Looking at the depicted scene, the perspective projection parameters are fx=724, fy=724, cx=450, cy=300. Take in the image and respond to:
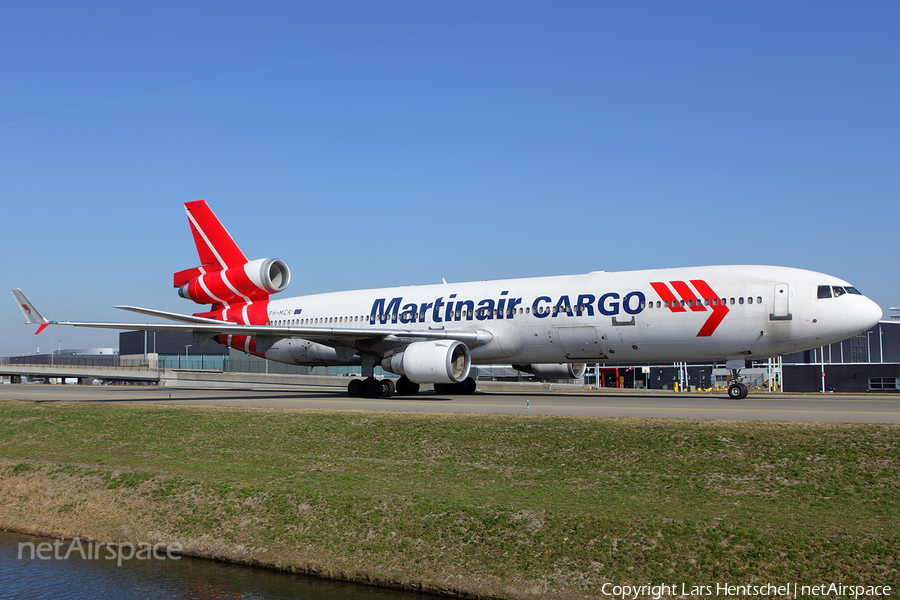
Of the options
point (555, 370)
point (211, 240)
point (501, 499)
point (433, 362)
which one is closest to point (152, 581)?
point (501, 499)

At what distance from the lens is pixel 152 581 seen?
11203 millimetres

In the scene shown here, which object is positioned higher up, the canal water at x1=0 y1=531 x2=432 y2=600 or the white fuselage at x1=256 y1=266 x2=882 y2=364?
the white fuselage at x1=256 y1=266 x2=882 y2=364

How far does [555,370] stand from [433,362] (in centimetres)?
762

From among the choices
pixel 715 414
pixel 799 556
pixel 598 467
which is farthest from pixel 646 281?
pixel 799 556

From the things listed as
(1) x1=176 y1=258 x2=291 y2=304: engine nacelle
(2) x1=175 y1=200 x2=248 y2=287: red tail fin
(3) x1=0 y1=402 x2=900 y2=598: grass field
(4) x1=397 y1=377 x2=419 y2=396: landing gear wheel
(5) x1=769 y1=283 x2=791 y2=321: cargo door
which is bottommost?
(3) x1=0 y1=402 x2=900 y2=598: grass field

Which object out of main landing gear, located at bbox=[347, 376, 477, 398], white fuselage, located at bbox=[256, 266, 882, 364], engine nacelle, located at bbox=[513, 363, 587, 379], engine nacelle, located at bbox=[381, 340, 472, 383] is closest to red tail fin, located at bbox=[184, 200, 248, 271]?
white fuselage, located at bbox=[256, 266, 882, 364]

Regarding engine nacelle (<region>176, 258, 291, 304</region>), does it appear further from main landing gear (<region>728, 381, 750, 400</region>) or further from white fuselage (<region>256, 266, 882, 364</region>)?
main landing gear (<region>728, 381, 750, 400</region>)

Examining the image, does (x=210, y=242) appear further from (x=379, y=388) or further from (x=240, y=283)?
(x=379, y=388)

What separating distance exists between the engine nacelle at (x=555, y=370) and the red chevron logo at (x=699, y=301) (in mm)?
7253

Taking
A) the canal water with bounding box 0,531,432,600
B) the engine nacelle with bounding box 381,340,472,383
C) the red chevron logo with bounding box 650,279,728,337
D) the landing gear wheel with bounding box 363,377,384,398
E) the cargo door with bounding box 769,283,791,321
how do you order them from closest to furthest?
the canal water with bounding box 0,531,432,600 → the cargo door with bounding box 769,283,791,321 → the red chevron logo with bounding box 650,279,728,337 → the engine nacelle with bounding box 381,340,472,383 → the landing gear wheel with bounding box 363,377,384,398

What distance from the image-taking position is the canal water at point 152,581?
1048cm

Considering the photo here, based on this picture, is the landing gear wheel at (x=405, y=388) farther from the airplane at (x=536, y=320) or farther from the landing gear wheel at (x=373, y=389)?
the landing gear wheel at (x=373, y=389)

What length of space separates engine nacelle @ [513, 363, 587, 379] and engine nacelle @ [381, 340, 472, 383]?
16.1 feet

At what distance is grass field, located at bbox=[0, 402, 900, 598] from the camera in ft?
30.8
